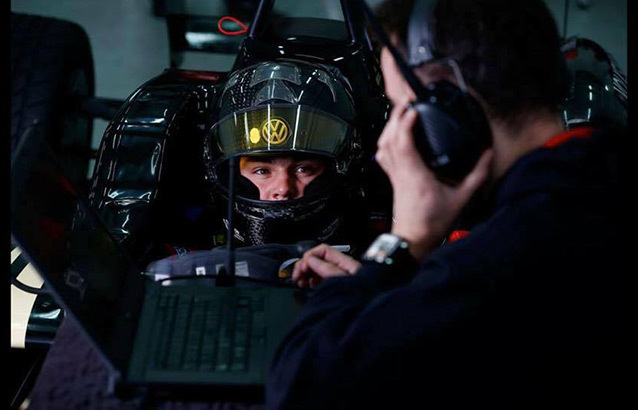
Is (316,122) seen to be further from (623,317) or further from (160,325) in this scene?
(623,317)

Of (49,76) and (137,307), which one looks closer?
(137,307)

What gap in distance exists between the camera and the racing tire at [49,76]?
6.19 ft

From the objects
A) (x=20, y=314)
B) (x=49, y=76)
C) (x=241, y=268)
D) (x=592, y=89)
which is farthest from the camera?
(x=49, y=76)

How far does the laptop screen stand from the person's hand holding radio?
0.35 m

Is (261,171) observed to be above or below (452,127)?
below

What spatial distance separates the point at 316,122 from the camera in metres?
1.50

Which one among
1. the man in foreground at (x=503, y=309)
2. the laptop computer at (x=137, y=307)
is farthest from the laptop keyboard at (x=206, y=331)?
the man in foreground at (x=503, y=309)

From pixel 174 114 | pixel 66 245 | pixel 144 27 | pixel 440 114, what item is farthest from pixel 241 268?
pixel 144 27

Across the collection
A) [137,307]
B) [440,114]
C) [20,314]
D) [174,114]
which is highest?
[440,114]

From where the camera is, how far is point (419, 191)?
31.4 inches

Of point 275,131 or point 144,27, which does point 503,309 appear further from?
point 144,27

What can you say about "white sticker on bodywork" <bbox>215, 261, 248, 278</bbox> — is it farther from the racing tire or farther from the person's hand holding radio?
the racing tire

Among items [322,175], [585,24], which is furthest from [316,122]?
[585,24]

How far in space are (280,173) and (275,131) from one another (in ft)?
0.29
